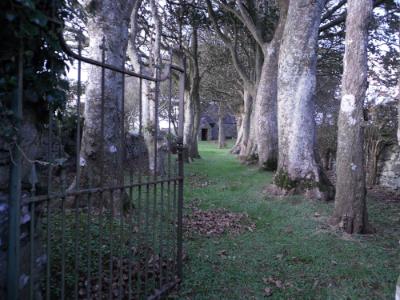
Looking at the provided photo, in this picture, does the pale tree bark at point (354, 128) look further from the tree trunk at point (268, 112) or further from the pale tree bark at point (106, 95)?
the tree trunk at point (268, 112)

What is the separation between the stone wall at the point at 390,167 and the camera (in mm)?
10805

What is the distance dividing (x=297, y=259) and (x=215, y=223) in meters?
2.09

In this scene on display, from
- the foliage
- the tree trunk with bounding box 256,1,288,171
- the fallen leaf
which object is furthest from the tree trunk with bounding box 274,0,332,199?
the foliage

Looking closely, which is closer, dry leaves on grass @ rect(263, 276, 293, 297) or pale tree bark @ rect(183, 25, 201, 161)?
dry leaves on grass @ rect(263, 276, 293, 297)

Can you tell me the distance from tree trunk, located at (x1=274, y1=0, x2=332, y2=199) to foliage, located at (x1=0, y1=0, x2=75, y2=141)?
700cm

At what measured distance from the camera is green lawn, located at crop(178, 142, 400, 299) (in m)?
4.25

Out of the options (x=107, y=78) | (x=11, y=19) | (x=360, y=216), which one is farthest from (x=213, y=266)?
(x=11, y=19)

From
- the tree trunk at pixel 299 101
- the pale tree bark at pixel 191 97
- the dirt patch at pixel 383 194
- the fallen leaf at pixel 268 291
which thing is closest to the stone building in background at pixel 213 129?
the pale tree bark at pixel 191 97

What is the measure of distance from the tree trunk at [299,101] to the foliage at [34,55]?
23.0 ft

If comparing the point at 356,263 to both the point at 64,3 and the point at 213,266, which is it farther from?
the point at 64,3

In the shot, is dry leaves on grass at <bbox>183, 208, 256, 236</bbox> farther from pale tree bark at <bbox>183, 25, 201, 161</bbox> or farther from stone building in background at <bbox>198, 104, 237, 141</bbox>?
stone building in background at <bbox>198, 104, 237, 141</bbox>

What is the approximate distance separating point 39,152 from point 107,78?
3.71 meters

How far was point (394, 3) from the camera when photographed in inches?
539

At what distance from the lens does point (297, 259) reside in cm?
514
